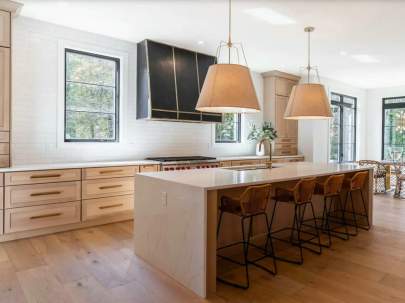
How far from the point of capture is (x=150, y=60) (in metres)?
4.83

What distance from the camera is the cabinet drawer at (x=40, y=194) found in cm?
349

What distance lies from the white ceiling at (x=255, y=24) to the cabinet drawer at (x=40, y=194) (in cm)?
221

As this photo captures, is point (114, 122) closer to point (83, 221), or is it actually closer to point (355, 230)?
point (83, 221)

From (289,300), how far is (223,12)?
10.7ft

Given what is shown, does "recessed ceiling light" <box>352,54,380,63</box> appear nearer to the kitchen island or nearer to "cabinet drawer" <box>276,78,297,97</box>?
"cabinet drawer" <box>276,78,297,97</box>

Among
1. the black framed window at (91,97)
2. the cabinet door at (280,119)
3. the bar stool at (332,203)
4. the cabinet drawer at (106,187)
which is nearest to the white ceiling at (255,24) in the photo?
the black framed window at (91,97)

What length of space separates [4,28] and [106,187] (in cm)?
229

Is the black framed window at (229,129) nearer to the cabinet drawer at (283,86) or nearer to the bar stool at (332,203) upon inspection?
the cabinet drawer at (283,86)

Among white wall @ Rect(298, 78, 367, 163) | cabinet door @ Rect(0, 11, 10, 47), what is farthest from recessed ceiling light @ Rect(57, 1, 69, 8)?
white wall @ Rect(298, 78, 367, 163)

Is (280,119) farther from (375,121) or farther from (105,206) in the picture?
(105,206)

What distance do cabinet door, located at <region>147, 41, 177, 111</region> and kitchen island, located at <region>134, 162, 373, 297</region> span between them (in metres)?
2.08

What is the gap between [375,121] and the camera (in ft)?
30.0

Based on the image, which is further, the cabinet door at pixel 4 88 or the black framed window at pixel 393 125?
the black framed window at pixel 393 125

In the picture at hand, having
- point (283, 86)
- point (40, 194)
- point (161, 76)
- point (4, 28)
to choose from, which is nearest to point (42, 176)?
point (40, 194)
